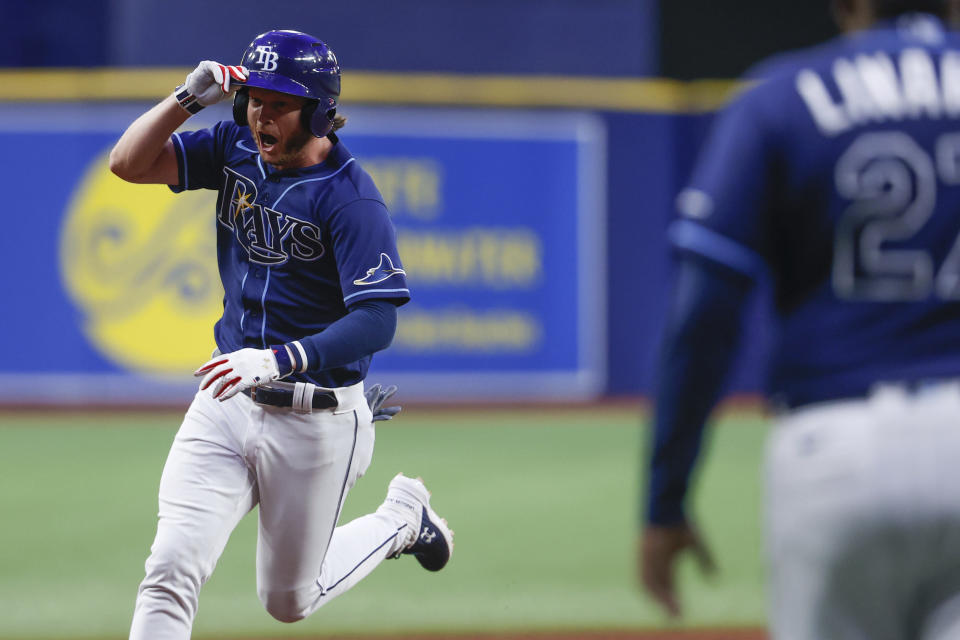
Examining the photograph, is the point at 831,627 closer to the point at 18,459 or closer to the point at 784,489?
the point at 784,489

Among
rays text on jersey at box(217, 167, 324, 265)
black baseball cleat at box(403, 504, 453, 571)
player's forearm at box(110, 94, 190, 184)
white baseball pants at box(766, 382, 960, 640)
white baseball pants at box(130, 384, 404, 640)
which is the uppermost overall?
player's forearm at box(110, 94, 190, 184)

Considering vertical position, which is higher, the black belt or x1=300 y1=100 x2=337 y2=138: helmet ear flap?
x1=300 y1=100 x2=337 y2=138: helmet ear flap

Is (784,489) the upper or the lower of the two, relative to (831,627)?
upper

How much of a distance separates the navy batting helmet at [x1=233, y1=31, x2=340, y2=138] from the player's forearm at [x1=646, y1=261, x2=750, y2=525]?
228 centimetres

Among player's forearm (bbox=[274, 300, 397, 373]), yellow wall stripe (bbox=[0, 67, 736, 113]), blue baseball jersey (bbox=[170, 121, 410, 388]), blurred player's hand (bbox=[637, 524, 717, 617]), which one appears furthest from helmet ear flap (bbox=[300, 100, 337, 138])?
yellow wall stripe (bbox=[0, 67, 736, 113])

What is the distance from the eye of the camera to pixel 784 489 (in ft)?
7.68

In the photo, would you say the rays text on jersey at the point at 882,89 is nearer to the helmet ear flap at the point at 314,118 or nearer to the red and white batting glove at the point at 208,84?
the helmet ear flap at the point at 314,118

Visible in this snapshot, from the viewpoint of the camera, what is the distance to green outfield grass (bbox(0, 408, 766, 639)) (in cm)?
646

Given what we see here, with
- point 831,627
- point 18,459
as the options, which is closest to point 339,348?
point 831,627

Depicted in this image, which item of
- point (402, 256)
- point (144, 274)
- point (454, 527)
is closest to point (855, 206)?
point (454, 527)

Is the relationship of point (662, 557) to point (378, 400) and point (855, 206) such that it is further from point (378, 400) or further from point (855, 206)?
point (378, 400)

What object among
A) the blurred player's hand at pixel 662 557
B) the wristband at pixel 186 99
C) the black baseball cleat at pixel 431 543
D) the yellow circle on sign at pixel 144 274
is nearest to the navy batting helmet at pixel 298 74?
the wristband at pixel 186 99

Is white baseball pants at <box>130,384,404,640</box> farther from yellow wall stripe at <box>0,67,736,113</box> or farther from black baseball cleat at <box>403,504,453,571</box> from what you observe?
yellow wall stripe at <box>0,67,736,113</box>

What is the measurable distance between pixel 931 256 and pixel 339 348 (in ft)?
7.33
